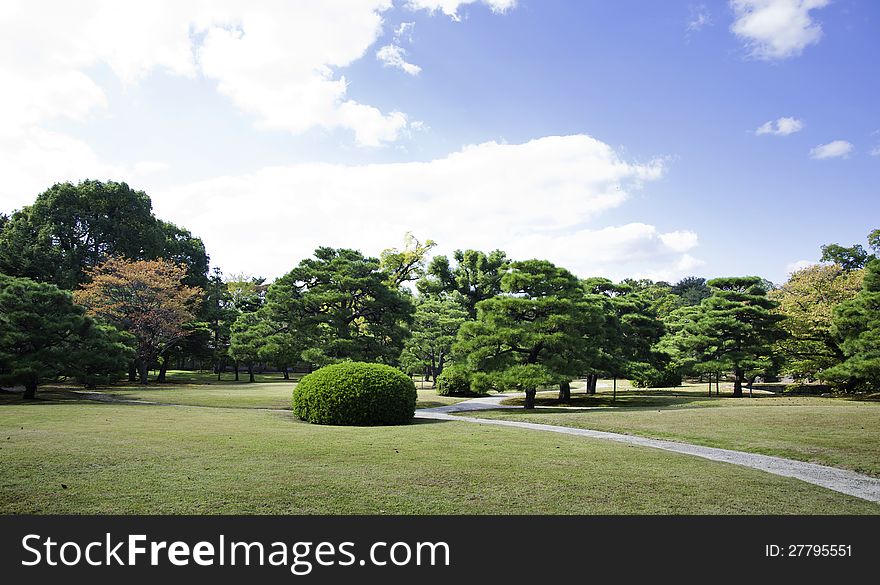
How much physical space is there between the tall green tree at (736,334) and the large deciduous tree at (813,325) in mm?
918

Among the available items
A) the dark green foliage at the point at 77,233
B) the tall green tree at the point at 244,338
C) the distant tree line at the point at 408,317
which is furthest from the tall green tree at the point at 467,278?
the dark green foliage at the point at 77,233

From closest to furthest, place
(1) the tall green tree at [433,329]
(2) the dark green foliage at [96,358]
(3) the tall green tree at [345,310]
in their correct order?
(2) the dark green foliage at [96,358]
(3) the tall green tree at [345,310]
(1) the tall green tree at [433,329]

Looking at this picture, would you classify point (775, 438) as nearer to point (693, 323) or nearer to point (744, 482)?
point (744, 482)

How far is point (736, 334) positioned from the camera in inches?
1113

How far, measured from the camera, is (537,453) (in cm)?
913

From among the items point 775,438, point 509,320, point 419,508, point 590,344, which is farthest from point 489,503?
point 590,344

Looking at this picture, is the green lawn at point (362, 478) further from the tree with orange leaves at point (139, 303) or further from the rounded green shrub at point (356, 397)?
the tree with orange leaves at point (139, 303)

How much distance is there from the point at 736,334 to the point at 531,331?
15.1 metres

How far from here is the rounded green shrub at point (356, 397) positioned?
566 inches

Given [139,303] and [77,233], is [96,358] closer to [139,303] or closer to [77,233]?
[139,303]

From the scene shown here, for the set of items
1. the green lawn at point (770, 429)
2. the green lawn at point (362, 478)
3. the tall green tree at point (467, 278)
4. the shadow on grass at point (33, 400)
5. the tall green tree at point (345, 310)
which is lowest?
the shadow on grass at point (33, 400)

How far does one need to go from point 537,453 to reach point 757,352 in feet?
78.9

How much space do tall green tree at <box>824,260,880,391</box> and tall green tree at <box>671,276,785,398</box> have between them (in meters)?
3.24

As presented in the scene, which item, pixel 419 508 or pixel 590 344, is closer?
pixel 419 508
